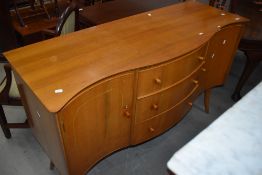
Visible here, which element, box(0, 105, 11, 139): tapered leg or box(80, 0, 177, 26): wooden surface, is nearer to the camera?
box(0, 105, 11, 139): tapered leg

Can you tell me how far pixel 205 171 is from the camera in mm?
646

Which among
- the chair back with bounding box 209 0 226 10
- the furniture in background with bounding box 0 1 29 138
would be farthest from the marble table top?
the chair back with bounding box 209 0 226 10

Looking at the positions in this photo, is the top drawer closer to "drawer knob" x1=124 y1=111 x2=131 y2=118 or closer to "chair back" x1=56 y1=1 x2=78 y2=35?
"drawer knob" x1=124 y1=111 x2=131 y2=118

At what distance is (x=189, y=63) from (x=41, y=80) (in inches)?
31.8

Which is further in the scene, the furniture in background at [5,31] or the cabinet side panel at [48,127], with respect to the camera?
the furniture in background at [5,31]

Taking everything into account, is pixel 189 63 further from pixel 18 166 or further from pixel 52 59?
pixel 18 166

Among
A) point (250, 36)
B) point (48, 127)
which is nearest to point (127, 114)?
point (48, 127)

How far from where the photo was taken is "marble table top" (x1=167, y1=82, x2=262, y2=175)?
654 millimetres

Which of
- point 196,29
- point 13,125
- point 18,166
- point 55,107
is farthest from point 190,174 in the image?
point 13,125

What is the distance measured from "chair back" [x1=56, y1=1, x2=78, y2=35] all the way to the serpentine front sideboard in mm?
346

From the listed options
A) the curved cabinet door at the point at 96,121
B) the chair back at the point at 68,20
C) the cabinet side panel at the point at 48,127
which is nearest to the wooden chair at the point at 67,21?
the chair back at the point at 68,20

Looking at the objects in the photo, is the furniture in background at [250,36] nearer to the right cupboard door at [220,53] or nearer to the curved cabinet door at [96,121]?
the right cupboard door at [220,53]

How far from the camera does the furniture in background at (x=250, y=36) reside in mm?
1905

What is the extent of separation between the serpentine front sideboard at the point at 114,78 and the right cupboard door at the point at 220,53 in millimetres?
10
